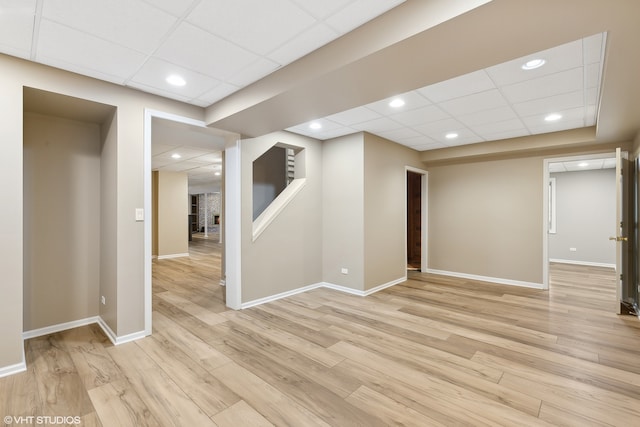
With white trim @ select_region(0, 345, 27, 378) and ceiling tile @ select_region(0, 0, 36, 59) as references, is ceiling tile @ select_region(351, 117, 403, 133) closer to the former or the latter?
ceiling tile @ select_region(0, 0, 36, 59)

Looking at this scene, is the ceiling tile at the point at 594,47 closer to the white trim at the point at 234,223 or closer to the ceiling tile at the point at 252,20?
the ceiling tile at the point at 252,20

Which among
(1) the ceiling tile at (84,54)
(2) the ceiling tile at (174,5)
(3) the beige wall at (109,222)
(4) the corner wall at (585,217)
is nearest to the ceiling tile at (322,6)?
(2) the ceiling tile at (174,5)

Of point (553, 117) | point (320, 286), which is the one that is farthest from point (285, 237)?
point (553, 117)

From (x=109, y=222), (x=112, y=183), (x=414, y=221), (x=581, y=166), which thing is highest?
(x=581, y=166)

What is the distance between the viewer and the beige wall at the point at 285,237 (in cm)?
394

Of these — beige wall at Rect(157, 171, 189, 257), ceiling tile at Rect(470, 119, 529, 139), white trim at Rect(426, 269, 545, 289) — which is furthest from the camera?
beige wall at Rect(157, 171, 189, 257)

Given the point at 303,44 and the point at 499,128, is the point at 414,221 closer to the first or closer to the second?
the point at 499,128

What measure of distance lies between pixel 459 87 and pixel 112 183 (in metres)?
3.67

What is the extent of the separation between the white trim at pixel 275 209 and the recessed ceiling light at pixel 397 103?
1.91 meters

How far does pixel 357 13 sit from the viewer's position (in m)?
1.80

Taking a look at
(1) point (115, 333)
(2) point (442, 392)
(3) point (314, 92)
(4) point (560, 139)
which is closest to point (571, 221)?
(4) point (560, 139)

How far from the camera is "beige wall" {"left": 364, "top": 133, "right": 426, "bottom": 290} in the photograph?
4.62 meters

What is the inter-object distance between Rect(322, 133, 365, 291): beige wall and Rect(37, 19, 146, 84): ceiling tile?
9.91 feet

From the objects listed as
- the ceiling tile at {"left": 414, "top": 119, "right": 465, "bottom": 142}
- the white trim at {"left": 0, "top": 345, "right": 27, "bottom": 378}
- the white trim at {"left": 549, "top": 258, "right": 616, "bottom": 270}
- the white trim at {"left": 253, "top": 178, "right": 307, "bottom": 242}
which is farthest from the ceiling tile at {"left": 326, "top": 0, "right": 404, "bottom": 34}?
the white trim at {"left": 549, "top": 258, "right": 616, "bottom": 270}
